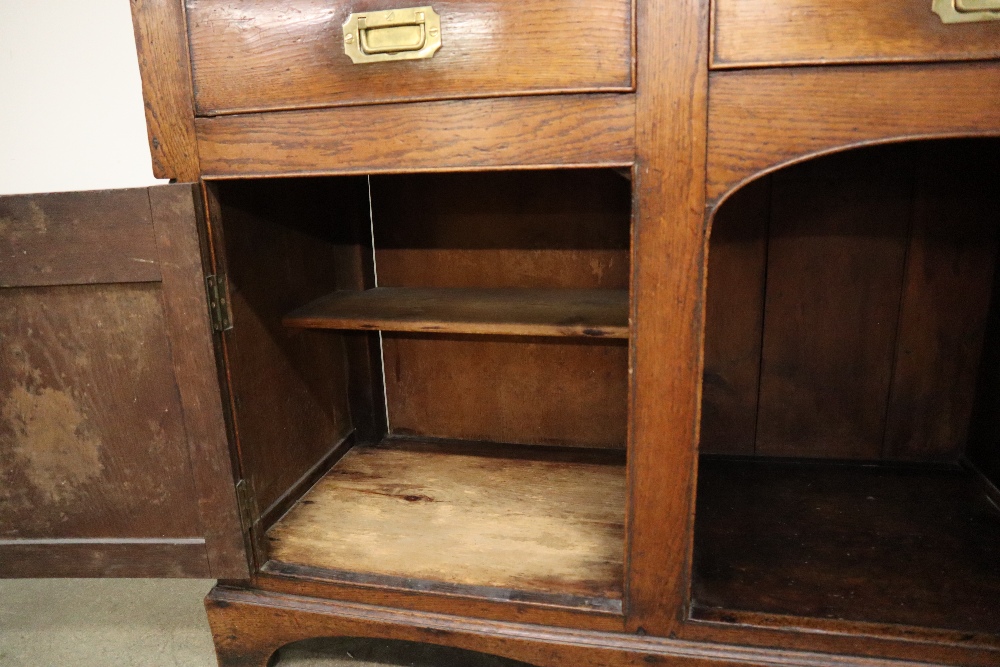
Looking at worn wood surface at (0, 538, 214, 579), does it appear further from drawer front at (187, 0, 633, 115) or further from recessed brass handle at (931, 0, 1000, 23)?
recessed brass handle at (931, 0, 1000, 23)

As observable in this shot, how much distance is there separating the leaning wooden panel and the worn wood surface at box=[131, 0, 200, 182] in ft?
2.43

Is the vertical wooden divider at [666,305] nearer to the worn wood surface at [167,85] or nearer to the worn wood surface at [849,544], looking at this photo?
the worn wood surface at [849,544]

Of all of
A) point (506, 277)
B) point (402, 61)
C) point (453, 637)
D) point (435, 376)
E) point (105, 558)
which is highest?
point (402, 61)

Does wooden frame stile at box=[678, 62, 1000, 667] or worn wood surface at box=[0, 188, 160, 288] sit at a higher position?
wooden frame stile at box=[678, 62, 1000, 667]

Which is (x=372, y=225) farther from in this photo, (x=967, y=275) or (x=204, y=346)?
(x=967, y=275)

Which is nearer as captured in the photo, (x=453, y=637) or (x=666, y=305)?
(x=666, y=305)

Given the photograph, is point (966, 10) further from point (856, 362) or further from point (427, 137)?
point (856, 362)

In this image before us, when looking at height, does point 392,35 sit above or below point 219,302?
above

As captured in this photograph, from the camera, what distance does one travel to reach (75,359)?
1.02 m

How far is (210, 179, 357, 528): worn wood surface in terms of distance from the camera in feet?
3.56

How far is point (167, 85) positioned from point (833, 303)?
51.4 inches

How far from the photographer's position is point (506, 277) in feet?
4.94

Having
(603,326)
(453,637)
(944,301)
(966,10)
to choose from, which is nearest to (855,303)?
(944,301)

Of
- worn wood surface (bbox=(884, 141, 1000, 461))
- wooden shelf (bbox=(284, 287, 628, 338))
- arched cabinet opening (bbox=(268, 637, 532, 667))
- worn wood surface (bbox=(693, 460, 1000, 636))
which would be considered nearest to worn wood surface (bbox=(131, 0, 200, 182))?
wooden shelf (bbox=(284, 287, 628, 338))
